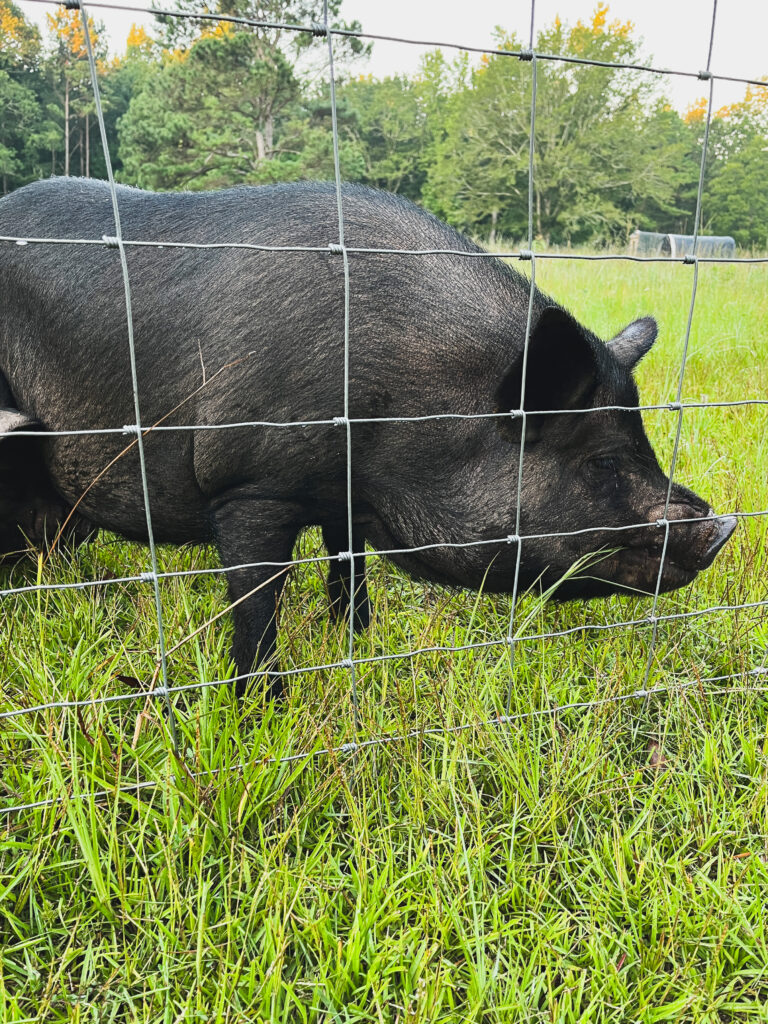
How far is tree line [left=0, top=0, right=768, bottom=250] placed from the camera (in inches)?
904

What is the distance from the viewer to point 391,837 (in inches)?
67.9

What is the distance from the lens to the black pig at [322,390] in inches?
82.6

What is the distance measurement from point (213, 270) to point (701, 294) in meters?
7.44

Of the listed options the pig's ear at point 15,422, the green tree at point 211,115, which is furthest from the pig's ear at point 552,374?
the green tree at point 211,115

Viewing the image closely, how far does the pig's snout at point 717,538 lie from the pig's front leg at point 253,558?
45.2 inches

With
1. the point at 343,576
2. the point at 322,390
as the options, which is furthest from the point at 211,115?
the point at 322,390

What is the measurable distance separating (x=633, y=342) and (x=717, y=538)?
71 cm

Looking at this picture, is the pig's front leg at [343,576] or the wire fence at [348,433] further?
the pig's front leg at [343,576]

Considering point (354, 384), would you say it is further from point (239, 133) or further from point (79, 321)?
point (239, 133)

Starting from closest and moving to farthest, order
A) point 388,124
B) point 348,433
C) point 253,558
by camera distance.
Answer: point 348,433
point 253,558
point 388,124

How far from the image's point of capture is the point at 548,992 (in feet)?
4.47

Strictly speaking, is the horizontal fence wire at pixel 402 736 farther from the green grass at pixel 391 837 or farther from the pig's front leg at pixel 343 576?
the pig's front leg at pixel 343 576

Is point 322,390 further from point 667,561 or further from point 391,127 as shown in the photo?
point 391,127

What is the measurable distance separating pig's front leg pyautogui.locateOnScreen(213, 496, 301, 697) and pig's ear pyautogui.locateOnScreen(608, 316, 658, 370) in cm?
109
